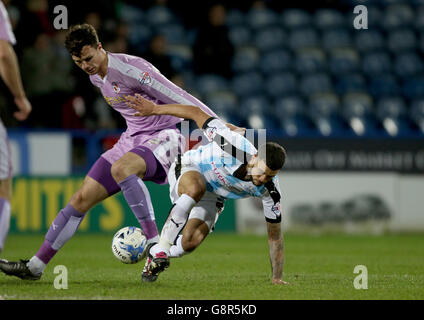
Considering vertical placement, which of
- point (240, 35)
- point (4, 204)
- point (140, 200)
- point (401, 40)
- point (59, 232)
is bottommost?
point (59, 232)

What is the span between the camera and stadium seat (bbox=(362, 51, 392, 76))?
14266 millimetres

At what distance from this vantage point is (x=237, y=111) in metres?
12.9

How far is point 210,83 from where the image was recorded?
13.4 metres

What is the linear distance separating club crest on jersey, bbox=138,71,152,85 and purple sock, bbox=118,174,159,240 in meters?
0.77

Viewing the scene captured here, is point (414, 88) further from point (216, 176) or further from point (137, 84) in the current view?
point (137, 84)

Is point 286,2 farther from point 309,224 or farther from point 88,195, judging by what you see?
point 88,195

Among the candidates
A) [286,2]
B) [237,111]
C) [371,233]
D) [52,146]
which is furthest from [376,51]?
[52,146]

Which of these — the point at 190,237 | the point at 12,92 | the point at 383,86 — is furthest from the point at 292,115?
the point at 12,92

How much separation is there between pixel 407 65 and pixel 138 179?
925 cm

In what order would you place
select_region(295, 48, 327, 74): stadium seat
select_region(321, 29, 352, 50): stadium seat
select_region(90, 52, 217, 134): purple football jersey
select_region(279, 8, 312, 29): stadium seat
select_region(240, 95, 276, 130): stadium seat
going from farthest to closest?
select_region(279, 8, 312, 29): stadium seat → select_region(321, 29, 352, 50): stadium seat → select_region(295, 48, 327, 74): stadium seat → select_region(240, 95, 276, 130): stadium seat → select_region(90, 52, 217, 134): purple football jersey

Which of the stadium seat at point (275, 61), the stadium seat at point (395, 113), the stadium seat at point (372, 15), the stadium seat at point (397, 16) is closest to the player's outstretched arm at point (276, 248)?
the stadium seat at point (395, 113)

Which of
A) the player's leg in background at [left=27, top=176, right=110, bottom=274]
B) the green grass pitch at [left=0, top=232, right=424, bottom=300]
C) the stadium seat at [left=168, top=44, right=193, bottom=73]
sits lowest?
the green grass pitch at [left=0, top=232, right=424, bottom=300]

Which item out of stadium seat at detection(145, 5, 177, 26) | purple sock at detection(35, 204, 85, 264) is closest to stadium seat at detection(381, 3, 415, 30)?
stadium seat at detection(145, 5, 177, 26)

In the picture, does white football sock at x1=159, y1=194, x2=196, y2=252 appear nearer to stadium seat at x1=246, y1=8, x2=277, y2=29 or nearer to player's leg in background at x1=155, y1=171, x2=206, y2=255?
player's leg in background at x1=155, y1=171, x2=206, y2=255
